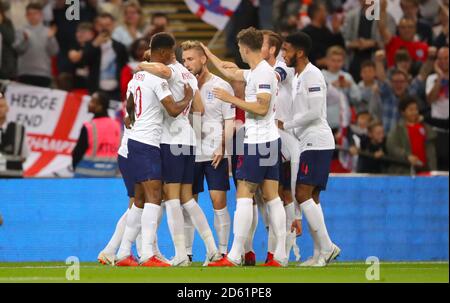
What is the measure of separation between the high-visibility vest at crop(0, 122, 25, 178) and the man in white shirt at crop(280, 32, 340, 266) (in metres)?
4.90

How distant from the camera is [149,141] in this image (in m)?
14.2

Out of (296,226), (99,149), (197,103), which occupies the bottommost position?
(296,226)

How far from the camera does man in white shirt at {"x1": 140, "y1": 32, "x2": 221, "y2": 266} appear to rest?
14227mm

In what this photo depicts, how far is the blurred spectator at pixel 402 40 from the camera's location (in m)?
22.7

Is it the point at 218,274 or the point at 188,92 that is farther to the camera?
the point at 188,92

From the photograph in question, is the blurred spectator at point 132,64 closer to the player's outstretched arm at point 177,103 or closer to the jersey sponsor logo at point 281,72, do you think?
the jersey sponsor logo at point 281,72

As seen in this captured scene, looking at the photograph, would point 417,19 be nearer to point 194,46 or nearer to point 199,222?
point 194,46

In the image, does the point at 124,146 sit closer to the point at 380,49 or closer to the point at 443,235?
the point at 443,235

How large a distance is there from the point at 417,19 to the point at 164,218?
8055 mm

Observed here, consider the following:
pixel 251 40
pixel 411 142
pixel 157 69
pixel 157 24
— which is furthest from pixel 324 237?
pixel 157 24

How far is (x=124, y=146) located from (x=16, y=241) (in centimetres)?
279

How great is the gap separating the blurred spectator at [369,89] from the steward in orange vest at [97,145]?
4.87 m

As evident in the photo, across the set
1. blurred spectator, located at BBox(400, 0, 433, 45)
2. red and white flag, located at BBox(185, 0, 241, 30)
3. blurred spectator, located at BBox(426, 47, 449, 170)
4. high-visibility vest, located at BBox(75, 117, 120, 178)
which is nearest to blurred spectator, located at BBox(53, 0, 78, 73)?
red and white flag, located at BBox(185, 0, 241, 30)

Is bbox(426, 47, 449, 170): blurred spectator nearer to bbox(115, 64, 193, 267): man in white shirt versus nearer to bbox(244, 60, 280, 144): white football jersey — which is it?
bbox(244, 60, 280, 144): white football jersey
